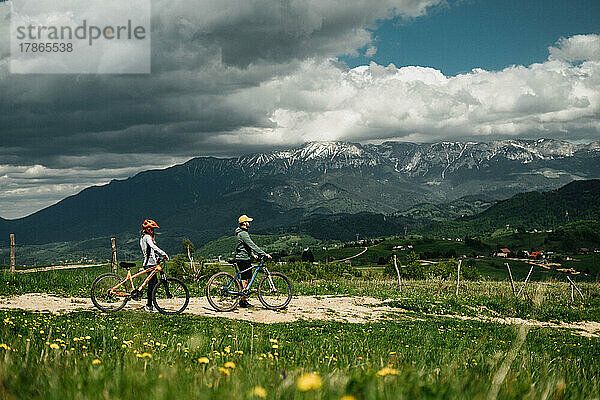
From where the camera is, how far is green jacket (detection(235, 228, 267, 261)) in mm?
18234

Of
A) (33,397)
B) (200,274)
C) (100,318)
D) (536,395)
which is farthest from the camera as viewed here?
(200,274)

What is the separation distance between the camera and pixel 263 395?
234 centimetres

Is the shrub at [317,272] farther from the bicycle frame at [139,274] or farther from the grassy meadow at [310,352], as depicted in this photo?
the bicycle frame at [139,274]

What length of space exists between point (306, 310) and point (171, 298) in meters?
6.15

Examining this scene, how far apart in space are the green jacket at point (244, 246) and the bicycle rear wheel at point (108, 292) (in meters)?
4.71

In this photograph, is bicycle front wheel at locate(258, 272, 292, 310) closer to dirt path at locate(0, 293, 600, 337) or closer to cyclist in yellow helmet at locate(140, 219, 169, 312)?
dirt path at locate(0, 293, 600, 337)

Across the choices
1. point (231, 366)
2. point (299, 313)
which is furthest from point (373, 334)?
point (231, 366)

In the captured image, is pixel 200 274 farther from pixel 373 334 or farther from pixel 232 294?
pixel 373 334

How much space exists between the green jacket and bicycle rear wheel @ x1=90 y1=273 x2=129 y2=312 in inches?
186

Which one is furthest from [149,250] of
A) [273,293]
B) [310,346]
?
[310,346]

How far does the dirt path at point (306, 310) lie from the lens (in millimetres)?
17191

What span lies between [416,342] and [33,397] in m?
12.3

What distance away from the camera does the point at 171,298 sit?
1931cm

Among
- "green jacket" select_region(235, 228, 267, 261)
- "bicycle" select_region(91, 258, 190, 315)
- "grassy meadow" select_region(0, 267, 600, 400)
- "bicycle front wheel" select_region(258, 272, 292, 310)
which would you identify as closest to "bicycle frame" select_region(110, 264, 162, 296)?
"bicycle" select_region(91, 258, 190, 315)
